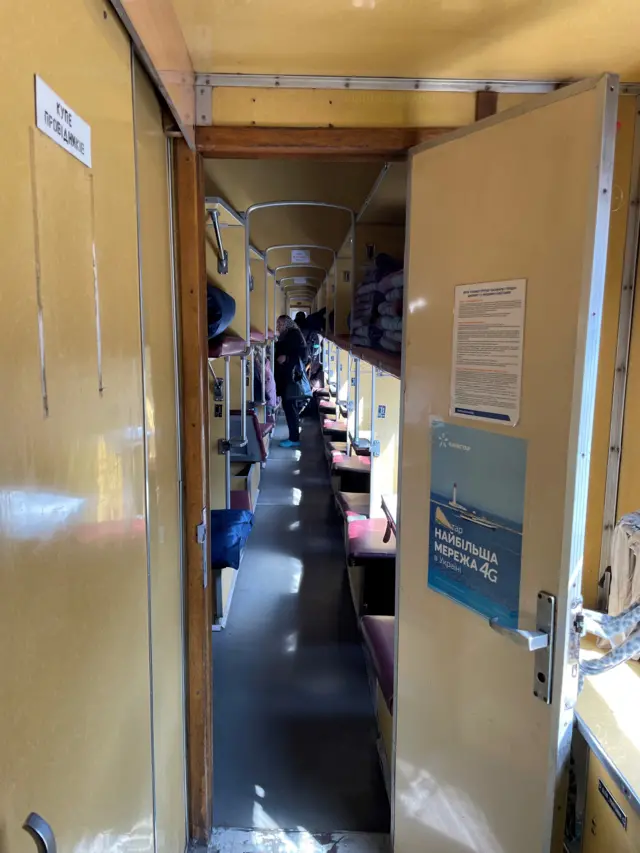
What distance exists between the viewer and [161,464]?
1697 mm

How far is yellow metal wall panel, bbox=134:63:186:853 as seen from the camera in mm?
1521

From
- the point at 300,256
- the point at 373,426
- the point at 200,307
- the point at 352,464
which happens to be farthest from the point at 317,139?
the point at 352,464

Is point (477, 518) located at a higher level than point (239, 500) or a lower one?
higher

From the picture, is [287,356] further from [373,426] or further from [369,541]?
[369,541]

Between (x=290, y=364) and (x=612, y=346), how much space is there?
7.17 metres

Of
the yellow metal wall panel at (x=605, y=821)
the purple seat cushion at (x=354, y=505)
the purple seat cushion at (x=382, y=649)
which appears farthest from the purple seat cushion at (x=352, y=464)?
the yellow metal wall panel at (x=605, y=821)

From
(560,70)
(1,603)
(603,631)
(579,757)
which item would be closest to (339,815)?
(579,757)

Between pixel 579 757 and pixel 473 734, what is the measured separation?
300 mm

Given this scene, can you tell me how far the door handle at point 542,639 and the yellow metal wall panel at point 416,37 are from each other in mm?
1466

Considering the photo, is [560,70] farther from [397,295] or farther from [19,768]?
[19,768]

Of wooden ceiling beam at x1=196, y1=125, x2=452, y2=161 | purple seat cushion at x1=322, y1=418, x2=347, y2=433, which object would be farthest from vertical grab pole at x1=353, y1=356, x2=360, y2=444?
wooden ceiling beam at x1=196, y1=125, x2=452, y2=161

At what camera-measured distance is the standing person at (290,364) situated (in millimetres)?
8531

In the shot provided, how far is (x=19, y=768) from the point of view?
2.60 feet

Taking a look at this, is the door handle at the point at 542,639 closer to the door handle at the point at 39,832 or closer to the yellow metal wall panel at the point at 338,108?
the door handle at the point at 39,832
